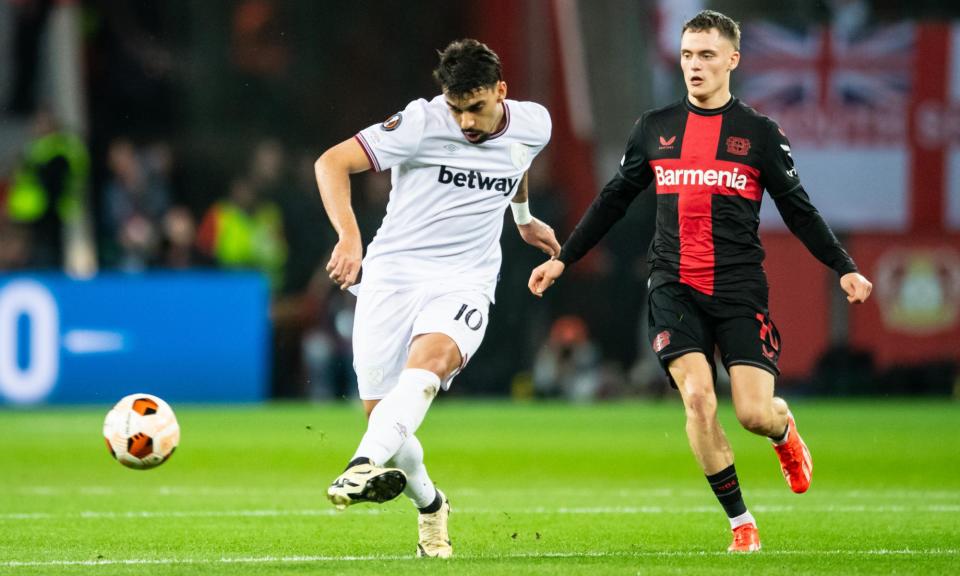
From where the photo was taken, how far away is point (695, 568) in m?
6.46

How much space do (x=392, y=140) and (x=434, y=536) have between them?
1.72 m

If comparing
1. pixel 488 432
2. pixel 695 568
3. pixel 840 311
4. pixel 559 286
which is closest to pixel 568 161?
pixel 559 286

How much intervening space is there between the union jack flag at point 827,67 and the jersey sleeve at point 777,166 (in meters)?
11.3

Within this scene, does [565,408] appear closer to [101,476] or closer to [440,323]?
[101,476]

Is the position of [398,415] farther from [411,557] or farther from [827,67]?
[827,67]

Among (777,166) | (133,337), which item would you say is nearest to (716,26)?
(777,166)

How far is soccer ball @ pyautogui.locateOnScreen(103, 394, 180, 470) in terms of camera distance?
7070 millimetres

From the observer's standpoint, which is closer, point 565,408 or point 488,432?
point 488,432

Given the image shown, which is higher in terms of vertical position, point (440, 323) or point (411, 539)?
point (440, 323)

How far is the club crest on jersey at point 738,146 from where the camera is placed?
7.14 metres

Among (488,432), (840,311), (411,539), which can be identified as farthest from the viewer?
(840,311)

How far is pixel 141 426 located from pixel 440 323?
4.56 ft

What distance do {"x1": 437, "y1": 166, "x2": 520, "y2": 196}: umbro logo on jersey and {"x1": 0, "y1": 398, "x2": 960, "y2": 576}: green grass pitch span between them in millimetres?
1585

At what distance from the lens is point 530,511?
905cm
